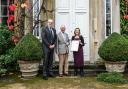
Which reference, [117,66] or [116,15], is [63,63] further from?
[116,15]

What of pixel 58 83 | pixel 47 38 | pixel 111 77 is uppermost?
pixel 47 38

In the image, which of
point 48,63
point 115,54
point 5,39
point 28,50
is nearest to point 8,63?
point 5,39

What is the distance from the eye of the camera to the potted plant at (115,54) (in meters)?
11.6

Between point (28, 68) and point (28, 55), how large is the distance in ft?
Answer: 1.50

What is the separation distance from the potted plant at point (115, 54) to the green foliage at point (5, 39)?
3.43m

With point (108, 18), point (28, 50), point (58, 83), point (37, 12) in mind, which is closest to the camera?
point (58, 83)

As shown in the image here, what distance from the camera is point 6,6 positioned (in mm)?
13727

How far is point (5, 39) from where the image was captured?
1273 cm

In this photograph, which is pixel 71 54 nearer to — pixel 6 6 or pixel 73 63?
pixel 73 63

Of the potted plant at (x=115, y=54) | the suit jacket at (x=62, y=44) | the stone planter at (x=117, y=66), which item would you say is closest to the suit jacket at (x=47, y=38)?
the suit jacket at (x=62, y=44)

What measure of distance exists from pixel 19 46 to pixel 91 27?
10.0 feet

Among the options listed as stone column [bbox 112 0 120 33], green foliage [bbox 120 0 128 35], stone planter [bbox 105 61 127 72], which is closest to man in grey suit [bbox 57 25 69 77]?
stone planter [bbox 105 61 127 72]

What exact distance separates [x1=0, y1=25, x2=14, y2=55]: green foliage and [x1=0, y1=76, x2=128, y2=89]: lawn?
56.2 inches

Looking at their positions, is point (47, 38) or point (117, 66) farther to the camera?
point (117, 66)
